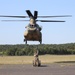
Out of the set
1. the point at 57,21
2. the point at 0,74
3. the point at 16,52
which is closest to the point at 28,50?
the point at 16,52

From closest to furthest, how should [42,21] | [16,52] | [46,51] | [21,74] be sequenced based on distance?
[21,74] → [42,21] → [16,52] → [46,51]

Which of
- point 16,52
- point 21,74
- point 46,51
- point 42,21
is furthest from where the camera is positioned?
point 46,51

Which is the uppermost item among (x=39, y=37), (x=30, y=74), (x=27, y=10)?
(x=27, y=10)

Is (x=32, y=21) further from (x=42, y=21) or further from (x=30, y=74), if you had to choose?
(x=30, y=74)

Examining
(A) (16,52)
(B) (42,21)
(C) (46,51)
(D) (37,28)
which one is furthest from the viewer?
(C) (46,51)

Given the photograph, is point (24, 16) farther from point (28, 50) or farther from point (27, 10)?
point (28, 50)

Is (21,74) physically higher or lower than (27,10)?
lower

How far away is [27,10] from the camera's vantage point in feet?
157

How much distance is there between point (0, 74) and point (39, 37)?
2614 cm

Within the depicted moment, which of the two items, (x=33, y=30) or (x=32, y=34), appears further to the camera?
(x=32, y=34)

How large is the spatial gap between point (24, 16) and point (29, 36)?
2728 mm

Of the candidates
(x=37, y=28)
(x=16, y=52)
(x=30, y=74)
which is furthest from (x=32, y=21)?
(x=16, y=52)

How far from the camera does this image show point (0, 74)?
917 inches

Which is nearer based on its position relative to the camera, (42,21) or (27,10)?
(27,10)
